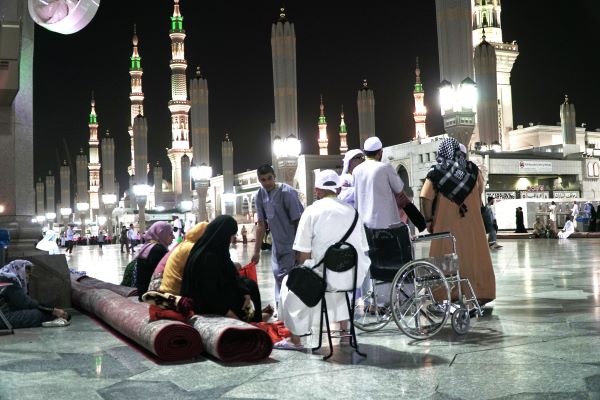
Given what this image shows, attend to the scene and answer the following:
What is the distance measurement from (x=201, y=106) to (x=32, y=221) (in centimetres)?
2711

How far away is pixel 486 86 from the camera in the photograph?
27.1 meters

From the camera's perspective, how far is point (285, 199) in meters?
5.87

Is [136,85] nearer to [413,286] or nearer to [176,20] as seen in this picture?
[176,20]

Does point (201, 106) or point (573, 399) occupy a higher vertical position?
point (201, 106)

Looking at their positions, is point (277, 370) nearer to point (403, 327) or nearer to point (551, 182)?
point (403, 327)

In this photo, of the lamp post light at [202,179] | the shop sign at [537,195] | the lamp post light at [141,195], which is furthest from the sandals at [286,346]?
the lamp post light at [141,195]

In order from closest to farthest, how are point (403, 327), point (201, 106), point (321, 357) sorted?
point (321, 357) → point (403, 327) → point (201, 106)

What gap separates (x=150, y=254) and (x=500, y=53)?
5144 centimetres

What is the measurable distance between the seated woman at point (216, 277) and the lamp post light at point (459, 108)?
1019 cm

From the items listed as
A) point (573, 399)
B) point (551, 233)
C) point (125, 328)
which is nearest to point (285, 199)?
point (125, 328)

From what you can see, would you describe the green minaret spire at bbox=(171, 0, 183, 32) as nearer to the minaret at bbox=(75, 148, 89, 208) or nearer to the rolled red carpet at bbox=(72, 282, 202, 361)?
the minaret at bbox=(75, 148, 89, 208)

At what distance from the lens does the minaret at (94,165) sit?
2775 inches

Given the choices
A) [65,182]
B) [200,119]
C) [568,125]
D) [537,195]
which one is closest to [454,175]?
[537,195]

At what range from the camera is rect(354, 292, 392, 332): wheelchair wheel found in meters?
5.07
